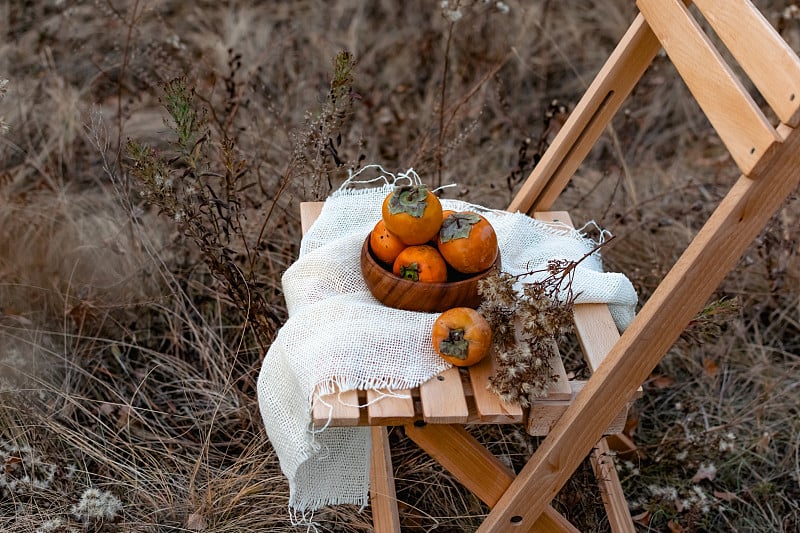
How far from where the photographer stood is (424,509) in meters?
2.43

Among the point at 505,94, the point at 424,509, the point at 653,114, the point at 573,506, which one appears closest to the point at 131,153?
the point at 424,509

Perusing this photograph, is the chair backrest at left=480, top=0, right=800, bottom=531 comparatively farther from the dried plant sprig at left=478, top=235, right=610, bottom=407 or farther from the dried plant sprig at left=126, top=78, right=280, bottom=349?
the dried plant sprig at left=126, top=78, right=280, bottom=349

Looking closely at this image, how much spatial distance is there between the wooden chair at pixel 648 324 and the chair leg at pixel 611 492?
0.38 m

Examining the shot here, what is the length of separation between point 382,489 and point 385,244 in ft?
2.37

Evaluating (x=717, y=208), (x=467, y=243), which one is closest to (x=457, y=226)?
(x=467, y=243)

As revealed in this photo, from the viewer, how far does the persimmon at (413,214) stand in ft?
5.59

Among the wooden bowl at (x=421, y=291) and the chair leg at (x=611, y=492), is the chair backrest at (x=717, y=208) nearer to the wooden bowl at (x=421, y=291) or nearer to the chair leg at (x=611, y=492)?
the wooden bowl at (x=421, y=291)

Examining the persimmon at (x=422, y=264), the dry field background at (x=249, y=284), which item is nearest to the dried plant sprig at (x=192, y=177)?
the dry field background at (x=249, y=284)

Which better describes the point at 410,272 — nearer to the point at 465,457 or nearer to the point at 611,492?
the point at 465,457

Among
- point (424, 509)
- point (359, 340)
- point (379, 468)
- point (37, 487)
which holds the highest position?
point (359, 340)

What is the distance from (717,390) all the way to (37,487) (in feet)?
6.89

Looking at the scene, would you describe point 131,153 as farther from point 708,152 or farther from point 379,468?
point 708,152

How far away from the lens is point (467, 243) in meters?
1.71

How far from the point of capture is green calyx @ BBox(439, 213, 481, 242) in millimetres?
1718
